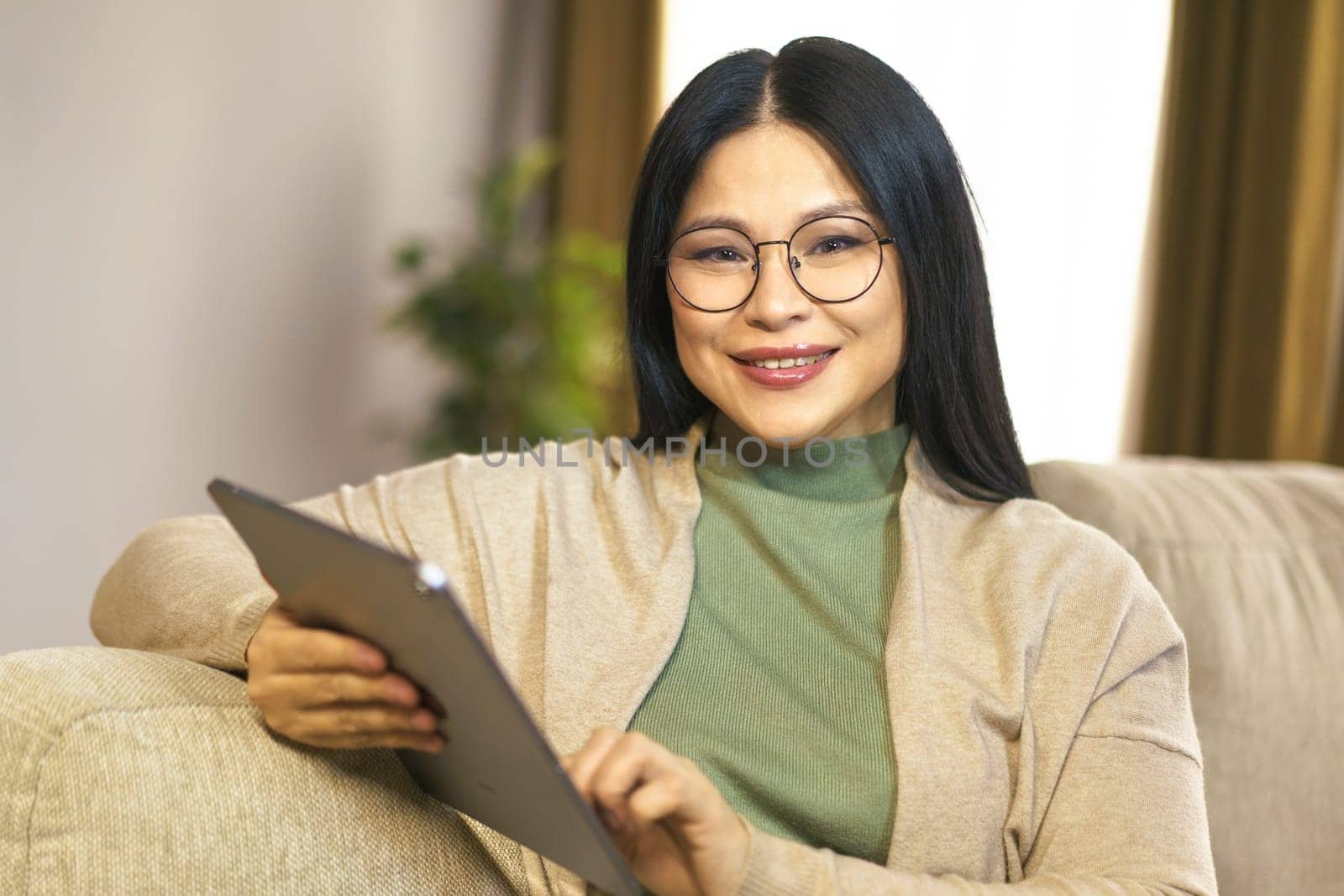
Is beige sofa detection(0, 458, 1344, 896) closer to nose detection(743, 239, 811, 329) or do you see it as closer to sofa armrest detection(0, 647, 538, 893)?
sofa armrest detection(0, 647, 538, 893)

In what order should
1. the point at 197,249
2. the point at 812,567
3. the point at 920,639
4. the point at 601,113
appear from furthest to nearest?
the point at 601,113 < the point at 197,249 < the point at 812,567 < the point at 920,639

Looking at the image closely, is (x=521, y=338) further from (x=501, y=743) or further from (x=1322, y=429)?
(x=501, y=743)

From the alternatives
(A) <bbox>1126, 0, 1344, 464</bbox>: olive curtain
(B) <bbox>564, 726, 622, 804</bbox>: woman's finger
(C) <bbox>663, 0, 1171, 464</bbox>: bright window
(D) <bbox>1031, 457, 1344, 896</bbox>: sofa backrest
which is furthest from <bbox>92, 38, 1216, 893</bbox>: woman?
(C) <bbox>663, 0, 1171, 464</bbox>: bright window

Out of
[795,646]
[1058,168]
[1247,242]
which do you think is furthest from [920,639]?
[1058,168]

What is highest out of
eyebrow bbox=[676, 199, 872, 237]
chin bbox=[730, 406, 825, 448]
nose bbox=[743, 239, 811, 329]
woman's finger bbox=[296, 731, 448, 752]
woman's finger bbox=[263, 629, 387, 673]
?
eyebrow bbox=[676, 199, 872, 237]

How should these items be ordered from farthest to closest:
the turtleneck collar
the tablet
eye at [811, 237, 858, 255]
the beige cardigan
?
the turtleneck collar
eye at [811, 237, 858, 255]
the beige cardigan
the tablet

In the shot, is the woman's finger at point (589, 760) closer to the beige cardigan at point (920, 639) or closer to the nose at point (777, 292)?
the beige cardigan at point (920, 639)

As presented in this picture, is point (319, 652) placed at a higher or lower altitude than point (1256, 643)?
higher

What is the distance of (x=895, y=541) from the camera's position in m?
1.29

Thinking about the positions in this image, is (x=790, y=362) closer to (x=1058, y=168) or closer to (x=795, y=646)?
(x=795, y=646)

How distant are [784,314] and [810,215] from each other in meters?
0.10

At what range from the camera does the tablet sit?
0.75 metres

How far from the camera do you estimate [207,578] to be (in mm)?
1213

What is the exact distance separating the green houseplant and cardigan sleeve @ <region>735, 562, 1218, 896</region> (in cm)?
271
